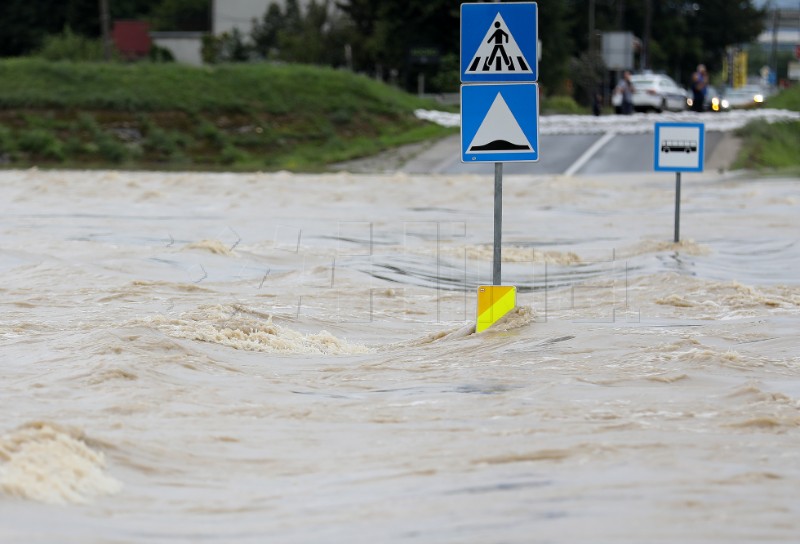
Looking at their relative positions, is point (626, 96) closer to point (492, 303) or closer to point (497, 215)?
point (492, 303)

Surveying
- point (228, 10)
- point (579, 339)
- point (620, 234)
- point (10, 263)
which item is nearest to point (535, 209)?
point (620, 234)

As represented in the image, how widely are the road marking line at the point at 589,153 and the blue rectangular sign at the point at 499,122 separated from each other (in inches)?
783

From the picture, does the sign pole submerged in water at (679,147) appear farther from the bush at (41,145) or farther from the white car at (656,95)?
the white car at (656,95)

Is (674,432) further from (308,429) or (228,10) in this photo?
(228,10)

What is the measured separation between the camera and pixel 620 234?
17469mm

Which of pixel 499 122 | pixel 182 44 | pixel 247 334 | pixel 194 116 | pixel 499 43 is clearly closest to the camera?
pixel 499 43

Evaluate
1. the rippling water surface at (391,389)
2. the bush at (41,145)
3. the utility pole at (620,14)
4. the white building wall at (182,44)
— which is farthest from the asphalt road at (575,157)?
the utility pole at (620,14)

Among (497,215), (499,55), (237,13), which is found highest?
(237,13)

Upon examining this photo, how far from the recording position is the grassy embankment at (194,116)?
34969 millimetres

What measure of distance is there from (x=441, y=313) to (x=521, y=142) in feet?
8.76

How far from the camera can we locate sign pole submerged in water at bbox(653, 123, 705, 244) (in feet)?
47.3

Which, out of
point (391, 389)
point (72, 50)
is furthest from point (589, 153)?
point (72, 50)

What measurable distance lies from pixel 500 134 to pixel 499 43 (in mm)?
573

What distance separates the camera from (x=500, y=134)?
912cm
